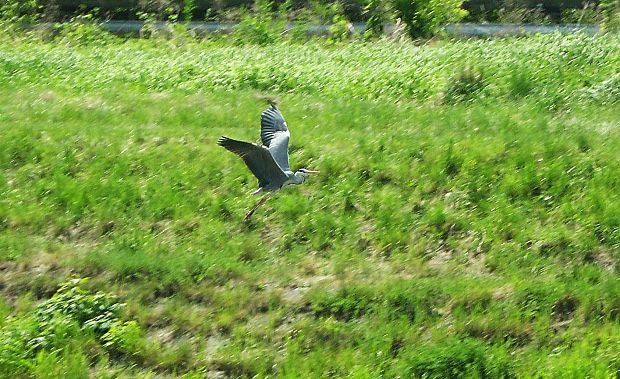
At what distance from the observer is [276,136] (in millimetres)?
8430

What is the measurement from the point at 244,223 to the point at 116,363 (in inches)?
81.6

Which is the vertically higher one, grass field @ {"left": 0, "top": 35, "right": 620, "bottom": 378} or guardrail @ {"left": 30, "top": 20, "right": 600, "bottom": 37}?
grass field @ {"left": 0, "top": 35, "right": 620, "bottom": 378}

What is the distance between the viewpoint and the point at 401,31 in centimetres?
1616

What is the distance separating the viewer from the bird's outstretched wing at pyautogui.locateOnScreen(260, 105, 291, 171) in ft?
27.2

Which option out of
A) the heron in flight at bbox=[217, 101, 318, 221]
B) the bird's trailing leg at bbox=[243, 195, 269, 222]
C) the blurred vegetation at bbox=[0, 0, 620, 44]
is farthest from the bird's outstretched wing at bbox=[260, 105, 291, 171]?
the blurred vegetation at bbox=[0, 0, 620, 44]

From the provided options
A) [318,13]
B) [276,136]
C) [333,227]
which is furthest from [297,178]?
[318,13]

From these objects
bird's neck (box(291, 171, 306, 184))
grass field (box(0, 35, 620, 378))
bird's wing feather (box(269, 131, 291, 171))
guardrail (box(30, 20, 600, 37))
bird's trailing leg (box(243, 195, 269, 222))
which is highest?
bird's wing feather (box(269, 131, 291, 171))

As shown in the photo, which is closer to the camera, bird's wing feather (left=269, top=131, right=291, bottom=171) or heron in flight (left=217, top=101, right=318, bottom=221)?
heron in flight (left=217, top=101, right=318, bottom=221)

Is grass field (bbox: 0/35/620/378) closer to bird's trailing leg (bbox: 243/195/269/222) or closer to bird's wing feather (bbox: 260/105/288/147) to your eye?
bird's trailing leg (bbox: 243/195/269/222)

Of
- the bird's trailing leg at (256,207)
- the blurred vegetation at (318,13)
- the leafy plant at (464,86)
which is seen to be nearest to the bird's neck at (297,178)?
the bird's trailing leg at (256,207)

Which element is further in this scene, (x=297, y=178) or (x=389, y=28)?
(x=389, y=28)

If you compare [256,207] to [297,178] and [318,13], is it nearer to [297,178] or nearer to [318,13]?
[297,178]

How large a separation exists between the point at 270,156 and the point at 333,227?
1.91 metres

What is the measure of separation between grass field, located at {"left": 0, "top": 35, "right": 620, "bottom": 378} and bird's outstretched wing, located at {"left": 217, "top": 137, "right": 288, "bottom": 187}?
1.08m
